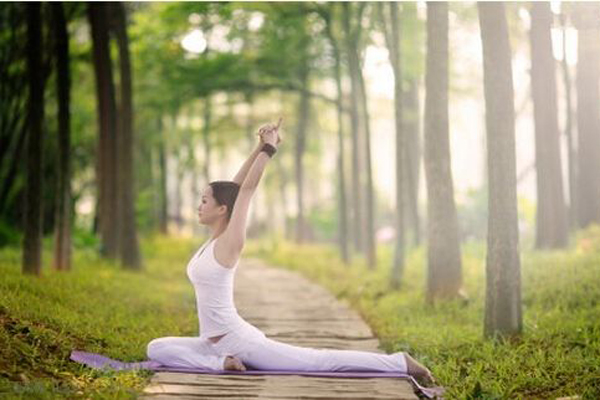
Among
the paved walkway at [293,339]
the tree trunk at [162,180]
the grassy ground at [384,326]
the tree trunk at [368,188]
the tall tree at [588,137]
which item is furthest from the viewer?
the tree trunk at [162,180]

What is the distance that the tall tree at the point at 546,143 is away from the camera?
1510 cm

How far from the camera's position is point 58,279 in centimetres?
1158

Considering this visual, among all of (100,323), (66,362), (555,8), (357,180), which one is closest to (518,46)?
(357,180)

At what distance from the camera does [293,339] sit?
8.84m

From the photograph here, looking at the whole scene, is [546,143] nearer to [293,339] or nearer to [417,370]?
[293,339]

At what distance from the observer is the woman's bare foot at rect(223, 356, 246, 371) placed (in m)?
6.57

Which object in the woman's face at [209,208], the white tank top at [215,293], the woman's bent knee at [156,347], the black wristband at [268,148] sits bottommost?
the woman's bent knee at [156,347]

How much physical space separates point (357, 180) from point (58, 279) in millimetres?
9916

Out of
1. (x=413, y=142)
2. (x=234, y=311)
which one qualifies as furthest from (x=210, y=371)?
(x=413, y=142)

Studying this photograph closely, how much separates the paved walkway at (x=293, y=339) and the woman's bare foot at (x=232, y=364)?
0.11m

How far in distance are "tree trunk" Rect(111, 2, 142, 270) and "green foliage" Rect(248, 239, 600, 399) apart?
4.19 meters

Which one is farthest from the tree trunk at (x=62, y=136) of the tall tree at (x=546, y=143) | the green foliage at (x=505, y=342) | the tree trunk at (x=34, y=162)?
the tall tree at (x=546, y=143)

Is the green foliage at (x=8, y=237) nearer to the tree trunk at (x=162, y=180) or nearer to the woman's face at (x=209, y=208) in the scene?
the tree trunk at (x=162, y=180)

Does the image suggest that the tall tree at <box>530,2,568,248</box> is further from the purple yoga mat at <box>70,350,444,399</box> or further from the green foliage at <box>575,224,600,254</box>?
the purple yoga mat at <box>70,350,444,399</box>
